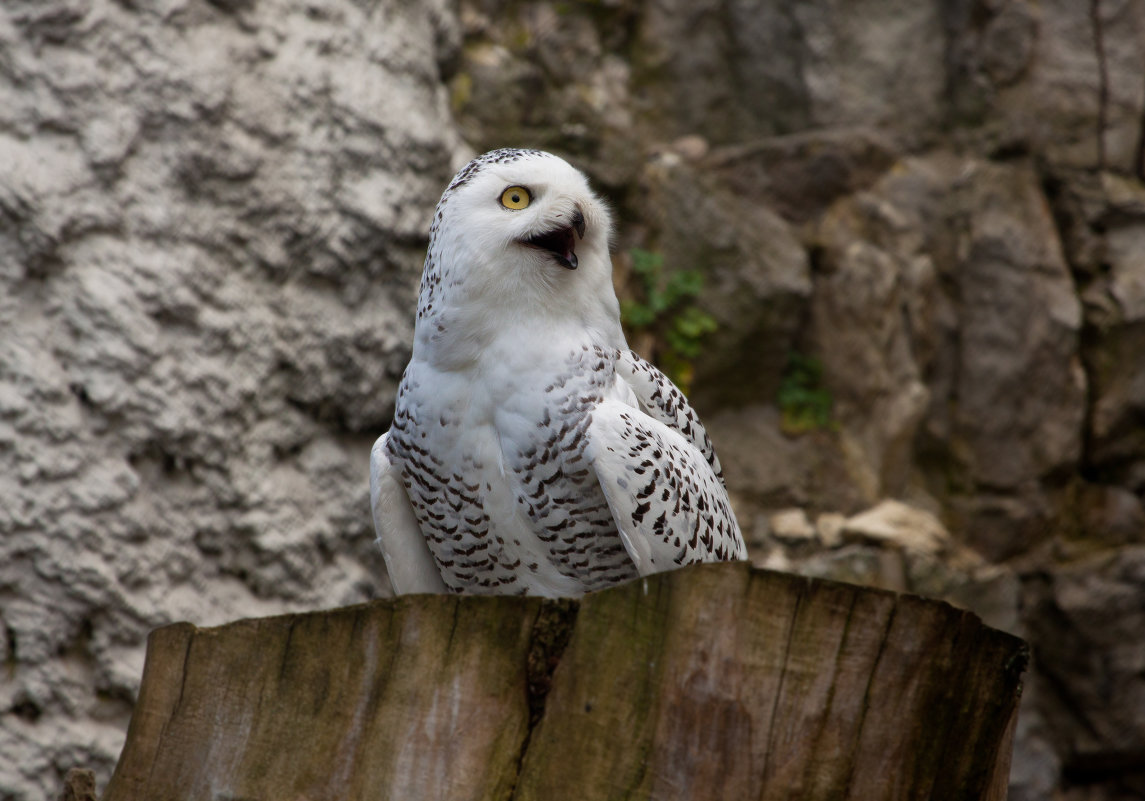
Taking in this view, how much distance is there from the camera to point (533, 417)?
2107 millimetres

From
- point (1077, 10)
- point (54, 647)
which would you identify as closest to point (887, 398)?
point (1077, 10)

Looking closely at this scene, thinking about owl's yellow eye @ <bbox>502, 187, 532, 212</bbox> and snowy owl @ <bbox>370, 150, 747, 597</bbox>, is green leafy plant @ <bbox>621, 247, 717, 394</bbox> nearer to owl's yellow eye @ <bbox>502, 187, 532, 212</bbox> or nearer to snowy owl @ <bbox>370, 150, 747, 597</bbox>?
snowy owl @ <bbox>370, 150, 747, 597</bbox>

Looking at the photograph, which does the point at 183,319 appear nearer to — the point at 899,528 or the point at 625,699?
the point at 625,699

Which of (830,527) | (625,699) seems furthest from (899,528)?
(625,699)

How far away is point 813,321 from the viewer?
16.1 feet

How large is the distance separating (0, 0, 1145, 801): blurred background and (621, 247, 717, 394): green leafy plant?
0.02 metres

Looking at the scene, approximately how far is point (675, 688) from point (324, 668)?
56 cm

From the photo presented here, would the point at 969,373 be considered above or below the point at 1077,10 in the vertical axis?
below

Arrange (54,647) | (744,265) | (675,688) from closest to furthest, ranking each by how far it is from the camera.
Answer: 1. (675,688)
2. (54,647)
3. (744,265)

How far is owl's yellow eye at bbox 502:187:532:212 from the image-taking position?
2.17 metres

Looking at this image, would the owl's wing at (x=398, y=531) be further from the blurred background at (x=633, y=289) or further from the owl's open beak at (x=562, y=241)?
the blurred background at (x=633, y=289)

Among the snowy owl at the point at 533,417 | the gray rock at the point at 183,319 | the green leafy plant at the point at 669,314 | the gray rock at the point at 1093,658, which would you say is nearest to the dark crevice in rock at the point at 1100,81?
the gray rock at the point at 1093,658

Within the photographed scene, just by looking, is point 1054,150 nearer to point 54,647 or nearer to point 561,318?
point 561,318

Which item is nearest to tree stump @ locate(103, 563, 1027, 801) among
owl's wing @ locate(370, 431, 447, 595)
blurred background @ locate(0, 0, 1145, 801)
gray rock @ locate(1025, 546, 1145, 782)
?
owl's wing @ locate(370, 431, 447, 595)
